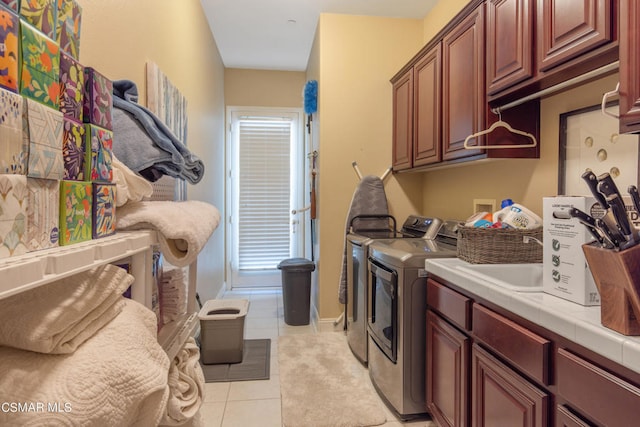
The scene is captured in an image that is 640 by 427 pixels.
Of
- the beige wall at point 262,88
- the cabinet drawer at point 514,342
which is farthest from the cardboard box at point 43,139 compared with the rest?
the beige wall at point 262,88

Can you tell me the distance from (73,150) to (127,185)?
22 centimetres

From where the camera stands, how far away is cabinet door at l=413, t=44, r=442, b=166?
7.52 ft

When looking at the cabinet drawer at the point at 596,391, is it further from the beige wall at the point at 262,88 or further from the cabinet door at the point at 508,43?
the beige wall at the point at 262,88

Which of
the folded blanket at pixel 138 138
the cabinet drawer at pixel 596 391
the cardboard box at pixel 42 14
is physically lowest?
the cabinet drawer at pixel 596 391

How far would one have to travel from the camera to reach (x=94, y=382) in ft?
1.83

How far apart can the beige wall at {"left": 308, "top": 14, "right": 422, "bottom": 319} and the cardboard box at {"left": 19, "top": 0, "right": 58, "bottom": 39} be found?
246cm

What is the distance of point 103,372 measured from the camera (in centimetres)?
58

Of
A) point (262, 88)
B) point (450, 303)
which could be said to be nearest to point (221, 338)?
point (450, 303)

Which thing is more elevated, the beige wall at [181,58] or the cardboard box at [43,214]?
the beige wall at [181,58]

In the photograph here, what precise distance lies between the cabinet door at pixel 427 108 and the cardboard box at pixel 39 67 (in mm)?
2079

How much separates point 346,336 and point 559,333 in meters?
2.23

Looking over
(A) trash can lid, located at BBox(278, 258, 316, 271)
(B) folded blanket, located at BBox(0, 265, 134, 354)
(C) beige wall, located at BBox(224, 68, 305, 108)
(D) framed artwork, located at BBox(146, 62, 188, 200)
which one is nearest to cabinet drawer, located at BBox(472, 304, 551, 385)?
(B) folded blanket, located at BBox(0, 265, 134, 354)

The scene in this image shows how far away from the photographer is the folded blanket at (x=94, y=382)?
0.50 m

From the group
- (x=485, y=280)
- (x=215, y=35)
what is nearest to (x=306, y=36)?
(x=215, y=35)
